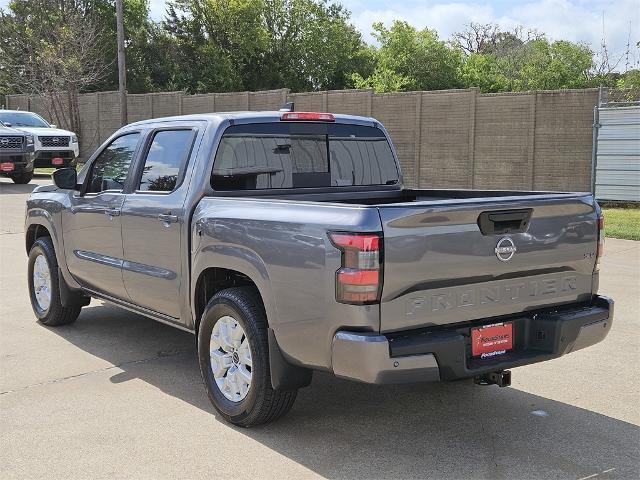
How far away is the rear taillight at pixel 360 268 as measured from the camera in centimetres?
368

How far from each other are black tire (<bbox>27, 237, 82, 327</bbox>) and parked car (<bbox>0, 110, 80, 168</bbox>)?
15.6m

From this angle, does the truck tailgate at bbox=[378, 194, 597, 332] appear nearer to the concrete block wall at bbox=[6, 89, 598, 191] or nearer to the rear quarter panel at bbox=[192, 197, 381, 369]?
the rear quarter panel at bbox=[192, 197, 381, 369]

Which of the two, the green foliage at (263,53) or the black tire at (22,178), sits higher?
the green foliage at (263,53)

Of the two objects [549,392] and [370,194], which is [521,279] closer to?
[549,392]

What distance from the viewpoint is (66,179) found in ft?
21.0

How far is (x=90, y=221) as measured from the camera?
20.1 ft

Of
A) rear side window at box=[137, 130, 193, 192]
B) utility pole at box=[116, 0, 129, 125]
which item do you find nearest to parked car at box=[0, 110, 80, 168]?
utility pole at box=[116, 0, 129, 125]

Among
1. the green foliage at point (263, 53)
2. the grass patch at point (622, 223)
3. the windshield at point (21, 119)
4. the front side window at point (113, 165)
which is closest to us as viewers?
the front side window at point (113, 165)

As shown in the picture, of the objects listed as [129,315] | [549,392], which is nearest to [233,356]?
[549,392]

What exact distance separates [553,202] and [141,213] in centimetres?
280

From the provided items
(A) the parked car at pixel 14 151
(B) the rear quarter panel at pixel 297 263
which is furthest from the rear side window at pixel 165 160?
(A) the parked car at pixel 14 151

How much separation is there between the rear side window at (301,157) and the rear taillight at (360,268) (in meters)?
1.59

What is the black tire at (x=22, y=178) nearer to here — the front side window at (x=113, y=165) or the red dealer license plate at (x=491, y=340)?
the front side window at (x=113, y=165)

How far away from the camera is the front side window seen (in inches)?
232
